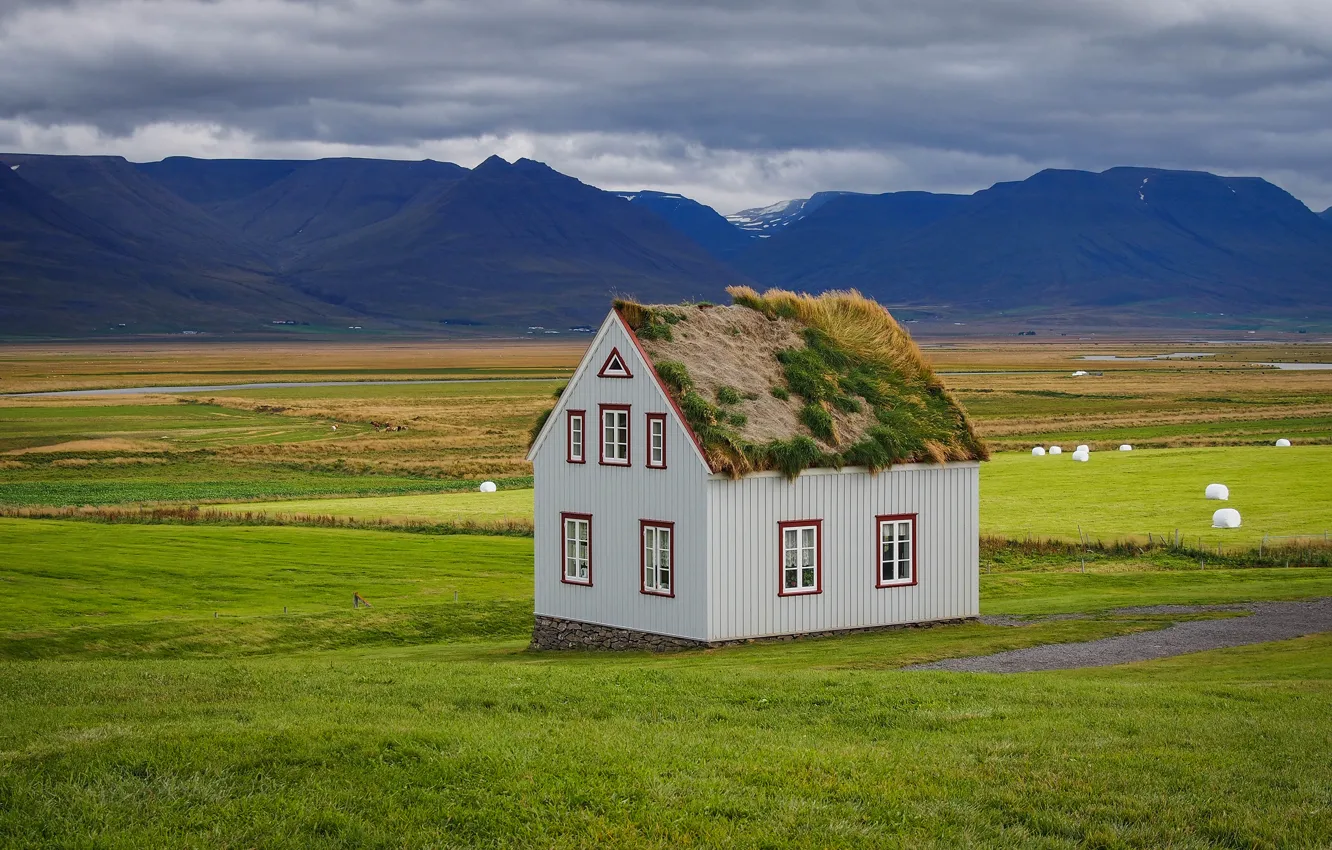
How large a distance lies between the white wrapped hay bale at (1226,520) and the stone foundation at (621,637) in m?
24.4

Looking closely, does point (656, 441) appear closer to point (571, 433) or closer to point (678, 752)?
point (571, 433)

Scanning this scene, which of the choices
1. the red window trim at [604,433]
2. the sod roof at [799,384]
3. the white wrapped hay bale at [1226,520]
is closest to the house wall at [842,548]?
the sod roof at [799,384]

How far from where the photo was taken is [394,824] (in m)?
15.3

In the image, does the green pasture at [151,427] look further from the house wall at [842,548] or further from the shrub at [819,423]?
the house wall at [842,548]

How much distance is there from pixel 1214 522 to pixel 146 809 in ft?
175

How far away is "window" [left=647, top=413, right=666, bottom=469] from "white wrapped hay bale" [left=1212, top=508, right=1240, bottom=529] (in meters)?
32.8

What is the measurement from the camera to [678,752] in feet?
60.1

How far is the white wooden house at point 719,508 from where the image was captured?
36.3m

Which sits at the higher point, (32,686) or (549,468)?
(549,468)

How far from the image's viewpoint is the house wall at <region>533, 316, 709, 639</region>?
3628 cm

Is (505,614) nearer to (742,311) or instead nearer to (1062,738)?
(742,311)

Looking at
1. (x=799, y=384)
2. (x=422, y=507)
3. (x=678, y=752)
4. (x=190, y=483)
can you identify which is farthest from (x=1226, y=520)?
(x=190, y=483)

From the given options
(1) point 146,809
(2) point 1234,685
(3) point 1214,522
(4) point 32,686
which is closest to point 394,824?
(1) point 146,809

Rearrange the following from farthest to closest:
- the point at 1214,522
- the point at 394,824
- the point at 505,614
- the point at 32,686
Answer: the point at 1214,522 → the point at 505,614 → the point at 32,686 → the point at 394,824
